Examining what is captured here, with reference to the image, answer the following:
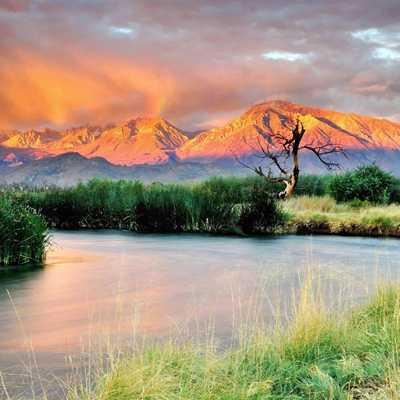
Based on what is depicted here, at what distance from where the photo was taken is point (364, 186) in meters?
34.5

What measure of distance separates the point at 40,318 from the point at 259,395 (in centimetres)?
589

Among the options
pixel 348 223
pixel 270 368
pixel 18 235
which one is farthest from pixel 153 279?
pixel 348 223

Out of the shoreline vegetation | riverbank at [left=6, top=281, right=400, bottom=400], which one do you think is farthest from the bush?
riverbank at [left=6, top=281, right=400, bottom=400]

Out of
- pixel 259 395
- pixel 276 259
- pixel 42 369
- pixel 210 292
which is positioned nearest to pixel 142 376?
pixel 259 395

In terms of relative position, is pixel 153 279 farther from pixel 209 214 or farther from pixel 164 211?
Answer: pixel 164 211

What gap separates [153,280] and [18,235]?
413 cm

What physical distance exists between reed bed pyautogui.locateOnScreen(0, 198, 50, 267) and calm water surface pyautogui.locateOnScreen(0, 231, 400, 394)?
28.4 inches

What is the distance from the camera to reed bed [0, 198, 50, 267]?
14.8 m

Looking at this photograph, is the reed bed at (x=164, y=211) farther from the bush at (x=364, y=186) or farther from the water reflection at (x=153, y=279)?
the bush at (x=364, y=186)

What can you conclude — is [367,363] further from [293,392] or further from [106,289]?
[106,289]

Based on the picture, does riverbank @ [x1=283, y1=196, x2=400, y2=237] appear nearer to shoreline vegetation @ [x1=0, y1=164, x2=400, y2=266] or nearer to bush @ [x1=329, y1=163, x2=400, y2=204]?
shoreline vegetation @ [x1=0, y1=164, x2=400, y2=266]

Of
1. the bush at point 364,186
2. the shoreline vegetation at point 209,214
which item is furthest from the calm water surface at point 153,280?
the bush at point 364,186

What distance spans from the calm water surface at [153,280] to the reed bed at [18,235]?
0.72 m

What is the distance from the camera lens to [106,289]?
13.0m
